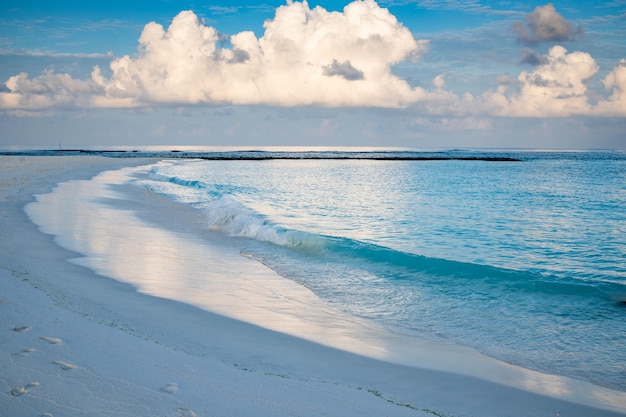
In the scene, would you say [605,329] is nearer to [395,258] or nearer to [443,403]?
[443,403]

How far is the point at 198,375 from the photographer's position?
5215 mm

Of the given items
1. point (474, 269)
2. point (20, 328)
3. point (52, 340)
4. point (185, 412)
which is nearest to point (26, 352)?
point (52, 340)

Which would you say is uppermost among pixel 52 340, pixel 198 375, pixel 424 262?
pixel 52 340

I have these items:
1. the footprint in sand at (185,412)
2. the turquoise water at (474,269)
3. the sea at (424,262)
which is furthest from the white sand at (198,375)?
the turquoise water at (474,269)

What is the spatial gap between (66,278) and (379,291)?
618 centimetres

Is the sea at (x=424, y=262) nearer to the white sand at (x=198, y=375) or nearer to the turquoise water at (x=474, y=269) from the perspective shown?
the turquoise water at (x=474, y=269)

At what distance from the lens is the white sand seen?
450 centimetres

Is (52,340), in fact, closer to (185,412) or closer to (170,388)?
(170,388)

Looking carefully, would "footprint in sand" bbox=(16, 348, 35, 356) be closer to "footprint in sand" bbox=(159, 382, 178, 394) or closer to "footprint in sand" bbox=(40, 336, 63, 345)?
"footprint in sand" bbox=(40, 336, 63, 345)

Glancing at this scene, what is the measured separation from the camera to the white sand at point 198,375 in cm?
450

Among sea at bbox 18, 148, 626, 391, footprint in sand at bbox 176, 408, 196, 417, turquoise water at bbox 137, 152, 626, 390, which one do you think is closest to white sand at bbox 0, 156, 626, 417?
footprint in sand at bbox 176, 408, 196, 417

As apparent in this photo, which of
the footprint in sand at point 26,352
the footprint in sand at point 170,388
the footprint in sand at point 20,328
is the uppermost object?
the footprint in sand at point 26,352

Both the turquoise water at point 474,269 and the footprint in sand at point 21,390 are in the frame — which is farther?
the turquoise water at point 474,269

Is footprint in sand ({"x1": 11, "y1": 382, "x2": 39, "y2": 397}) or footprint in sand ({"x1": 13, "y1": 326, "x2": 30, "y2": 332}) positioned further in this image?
footprint in sand ({"x1": 13, "y1": 326, "x2": 30, "y2": 332})
